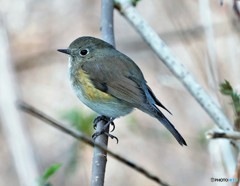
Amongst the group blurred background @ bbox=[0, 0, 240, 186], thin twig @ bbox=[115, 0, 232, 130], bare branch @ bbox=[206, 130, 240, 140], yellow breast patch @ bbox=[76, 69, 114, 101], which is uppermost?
blurred background @ bbox=[0, 0, 240, 186]

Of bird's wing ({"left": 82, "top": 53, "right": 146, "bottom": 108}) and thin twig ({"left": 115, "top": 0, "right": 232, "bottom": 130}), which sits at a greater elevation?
bird's wing ({"left": 82, "top": 53, "right": 146, "bottom": 108})

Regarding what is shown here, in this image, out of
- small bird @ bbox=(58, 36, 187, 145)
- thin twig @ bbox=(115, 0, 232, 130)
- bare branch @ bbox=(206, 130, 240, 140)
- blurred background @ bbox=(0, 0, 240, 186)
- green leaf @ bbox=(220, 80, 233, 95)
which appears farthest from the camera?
blurred background @ bbox=(0, 0, 240, 186)

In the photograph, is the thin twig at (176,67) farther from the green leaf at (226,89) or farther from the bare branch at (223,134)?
the bare branch at (223,134)

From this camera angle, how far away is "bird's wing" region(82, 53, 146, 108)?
130 inches

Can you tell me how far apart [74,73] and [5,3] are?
272 cm

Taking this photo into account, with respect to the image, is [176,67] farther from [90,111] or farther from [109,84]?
[90,111]

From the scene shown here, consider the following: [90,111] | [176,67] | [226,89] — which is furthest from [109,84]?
[90,111]

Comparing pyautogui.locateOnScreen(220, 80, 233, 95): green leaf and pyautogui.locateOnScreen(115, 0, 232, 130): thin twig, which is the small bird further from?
pyautogui.locateOnScreen(220, 80, 233, 95): green leaf

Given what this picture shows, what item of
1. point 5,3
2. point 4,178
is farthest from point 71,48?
point 4,178

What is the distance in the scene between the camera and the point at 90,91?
3346 millimetres

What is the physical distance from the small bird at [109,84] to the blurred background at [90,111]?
6.00 feet

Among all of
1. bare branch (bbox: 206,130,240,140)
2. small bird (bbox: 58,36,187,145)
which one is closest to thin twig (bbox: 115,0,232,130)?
small bird (bbox: 58,36,187,145)

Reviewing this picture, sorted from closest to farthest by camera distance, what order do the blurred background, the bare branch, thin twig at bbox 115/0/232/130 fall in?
the bare branch < thin twig at bbox 115/0/232/130 < the blurred background

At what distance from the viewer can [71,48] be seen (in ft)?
12.0
